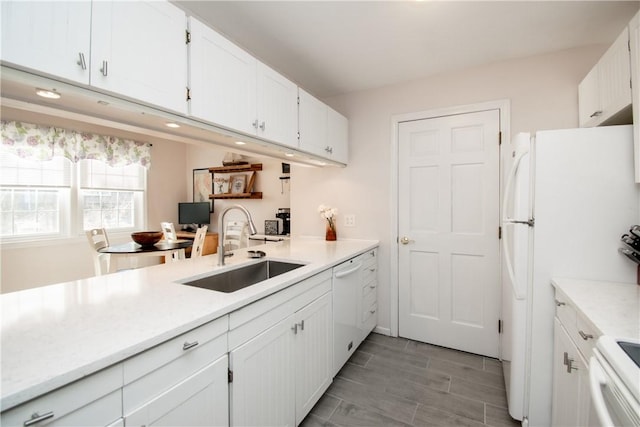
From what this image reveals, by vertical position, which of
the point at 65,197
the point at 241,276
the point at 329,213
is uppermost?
the point at 65,197

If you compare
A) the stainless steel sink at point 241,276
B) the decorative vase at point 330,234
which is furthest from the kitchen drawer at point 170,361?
the decorative vase at point 330,234

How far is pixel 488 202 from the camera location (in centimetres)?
244

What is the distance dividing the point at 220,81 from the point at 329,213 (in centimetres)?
169

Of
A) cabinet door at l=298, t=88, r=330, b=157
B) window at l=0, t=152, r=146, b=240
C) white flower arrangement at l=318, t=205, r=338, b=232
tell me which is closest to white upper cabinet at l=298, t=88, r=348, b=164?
cabinet door at l=298, t=88, r=330, b=157

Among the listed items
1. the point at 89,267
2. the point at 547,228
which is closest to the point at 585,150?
the point at 547,228

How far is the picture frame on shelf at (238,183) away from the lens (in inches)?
184

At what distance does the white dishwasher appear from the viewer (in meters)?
2.00

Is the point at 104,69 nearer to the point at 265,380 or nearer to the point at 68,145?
the point at 265,380

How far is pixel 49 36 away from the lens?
3.07 feet

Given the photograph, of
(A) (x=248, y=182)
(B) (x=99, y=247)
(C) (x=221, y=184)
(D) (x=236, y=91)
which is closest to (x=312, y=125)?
(D) (x=236, y=91)

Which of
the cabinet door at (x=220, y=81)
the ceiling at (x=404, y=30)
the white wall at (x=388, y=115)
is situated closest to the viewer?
the cabinet door at (x=220, y=81)

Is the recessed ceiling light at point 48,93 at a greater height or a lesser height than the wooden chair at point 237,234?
greater

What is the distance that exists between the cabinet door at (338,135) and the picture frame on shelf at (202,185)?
10.1 feet

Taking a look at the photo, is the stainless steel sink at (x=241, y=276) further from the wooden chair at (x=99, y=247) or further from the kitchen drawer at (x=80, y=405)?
the wooden chair at (x=99, y=247)
